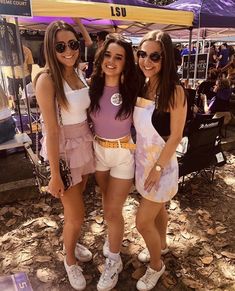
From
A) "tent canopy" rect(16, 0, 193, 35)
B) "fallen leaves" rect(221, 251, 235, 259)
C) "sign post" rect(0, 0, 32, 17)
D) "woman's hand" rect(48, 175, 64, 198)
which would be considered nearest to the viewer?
"woman's hand" rect(48, 175, 64, 198)

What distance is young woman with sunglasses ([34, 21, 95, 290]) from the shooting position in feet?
6.13

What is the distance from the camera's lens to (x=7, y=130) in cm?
352

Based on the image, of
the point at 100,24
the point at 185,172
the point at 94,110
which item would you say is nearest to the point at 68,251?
the point at 94,110

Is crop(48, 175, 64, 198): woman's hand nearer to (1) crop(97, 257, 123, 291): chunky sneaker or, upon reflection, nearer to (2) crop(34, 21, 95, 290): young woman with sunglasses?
(2) crop(34, 21, 95, 290): young woman with sunglasses

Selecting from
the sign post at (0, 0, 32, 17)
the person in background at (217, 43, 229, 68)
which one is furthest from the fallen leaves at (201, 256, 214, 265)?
the person in background at (217, 43, 229, 68)

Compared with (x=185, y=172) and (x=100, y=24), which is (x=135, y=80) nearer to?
(x=185, y=172)

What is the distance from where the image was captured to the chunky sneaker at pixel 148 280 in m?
2.40

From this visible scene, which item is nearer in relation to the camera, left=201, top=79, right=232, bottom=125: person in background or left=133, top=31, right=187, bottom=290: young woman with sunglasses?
left=133, top=31, right=187, bottom=290: young woman with sunglasses

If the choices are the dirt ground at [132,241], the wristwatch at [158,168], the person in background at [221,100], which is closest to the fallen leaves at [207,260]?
the dirt ground at [132,241]

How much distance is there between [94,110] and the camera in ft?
6.82

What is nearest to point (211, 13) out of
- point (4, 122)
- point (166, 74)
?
point (4, 122)

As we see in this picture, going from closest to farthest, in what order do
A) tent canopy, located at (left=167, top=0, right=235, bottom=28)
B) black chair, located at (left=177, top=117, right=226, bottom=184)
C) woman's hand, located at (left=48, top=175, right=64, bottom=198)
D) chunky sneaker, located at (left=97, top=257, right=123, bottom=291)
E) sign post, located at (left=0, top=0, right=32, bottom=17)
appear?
woman's hand, located at (left=48, top=175, right=64, bottom=198) → chunky sneaker, located at (left=97, top=257, right=123, bottom=291) → sign post, located at (left=0, top=0, right=32, bottom=17) → black chair, located at (left=177, top=117, right=226, bottom=184) → tent canopy, located at (left=167, top=0, right=235, bottom=28)

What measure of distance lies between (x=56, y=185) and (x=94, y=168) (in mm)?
339

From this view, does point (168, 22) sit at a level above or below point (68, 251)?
above
